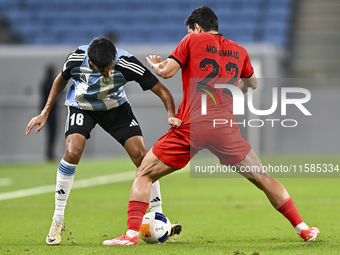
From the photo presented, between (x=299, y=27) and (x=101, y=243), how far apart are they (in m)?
16.1

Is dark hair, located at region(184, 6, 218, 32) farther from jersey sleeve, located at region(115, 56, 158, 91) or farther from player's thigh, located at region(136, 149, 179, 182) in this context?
player's thigh, located at region(136, 149, 179, 182)

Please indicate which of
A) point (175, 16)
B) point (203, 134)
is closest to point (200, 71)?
point (203, 134)

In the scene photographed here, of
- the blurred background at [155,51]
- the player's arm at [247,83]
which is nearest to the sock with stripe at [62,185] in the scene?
the player's arm at [247,83]

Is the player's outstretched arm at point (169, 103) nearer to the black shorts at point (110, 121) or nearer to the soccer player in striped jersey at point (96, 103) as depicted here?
the soccer player in striped jersey at point (96, 103)

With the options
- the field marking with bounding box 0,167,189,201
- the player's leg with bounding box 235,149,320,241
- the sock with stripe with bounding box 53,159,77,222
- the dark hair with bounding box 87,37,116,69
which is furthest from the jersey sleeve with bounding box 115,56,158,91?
the field marking with bounding box 0,167,189,201

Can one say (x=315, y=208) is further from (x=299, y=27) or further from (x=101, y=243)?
(x=299, y=27)

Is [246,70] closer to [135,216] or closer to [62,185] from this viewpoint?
[135,216]

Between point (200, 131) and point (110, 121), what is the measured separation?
115cm

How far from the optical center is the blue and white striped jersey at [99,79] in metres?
4.89

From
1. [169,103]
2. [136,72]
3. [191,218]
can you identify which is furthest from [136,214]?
[191,218]

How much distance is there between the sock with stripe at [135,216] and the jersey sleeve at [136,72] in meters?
1.02

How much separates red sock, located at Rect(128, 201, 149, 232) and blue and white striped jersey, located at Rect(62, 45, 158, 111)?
1.02 m

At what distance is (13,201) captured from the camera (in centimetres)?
790

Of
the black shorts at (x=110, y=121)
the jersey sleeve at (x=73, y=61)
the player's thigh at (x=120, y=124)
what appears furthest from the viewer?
the player's thigh at (x=120, y=124)
